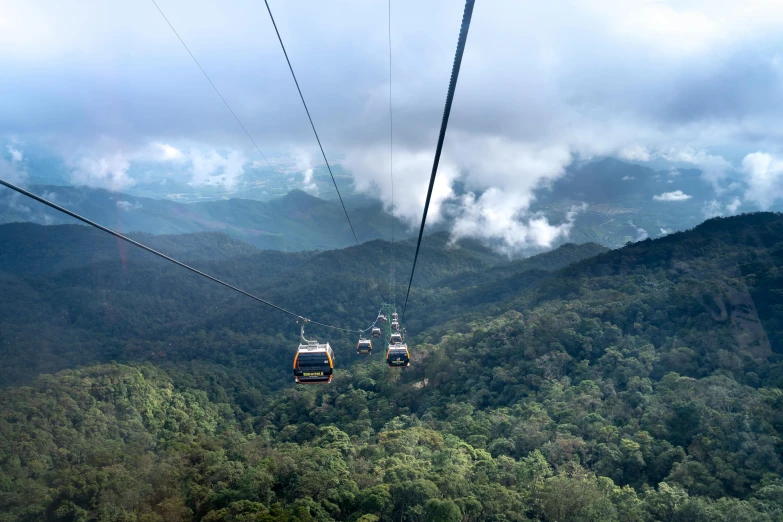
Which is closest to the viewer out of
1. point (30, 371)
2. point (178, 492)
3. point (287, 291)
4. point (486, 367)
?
point (178, 492)

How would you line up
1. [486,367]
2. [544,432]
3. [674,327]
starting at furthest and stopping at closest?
[486,367]
[674,327]
[544,432]

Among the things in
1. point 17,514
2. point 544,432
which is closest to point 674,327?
point 544,432

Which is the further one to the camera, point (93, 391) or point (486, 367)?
point (486, 367)

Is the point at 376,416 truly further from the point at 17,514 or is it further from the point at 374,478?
the point at 17,514

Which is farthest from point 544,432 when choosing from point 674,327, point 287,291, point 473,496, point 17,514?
point 287,291

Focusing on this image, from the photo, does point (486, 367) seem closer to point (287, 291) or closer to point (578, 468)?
point (578, 468)

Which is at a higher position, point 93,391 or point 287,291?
point 287,291

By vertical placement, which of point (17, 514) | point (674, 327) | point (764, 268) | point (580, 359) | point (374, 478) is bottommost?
point (17, 514)
